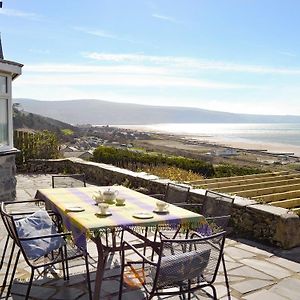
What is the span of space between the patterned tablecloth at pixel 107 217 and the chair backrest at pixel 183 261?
19.7 inches

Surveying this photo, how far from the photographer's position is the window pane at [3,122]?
311 inches

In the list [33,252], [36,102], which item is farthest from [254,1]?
[36,102]

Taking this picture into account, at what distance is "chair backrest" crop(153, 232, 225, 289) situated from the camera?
286 centimetres

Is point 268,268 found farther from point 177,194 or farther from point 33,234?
point 33,234

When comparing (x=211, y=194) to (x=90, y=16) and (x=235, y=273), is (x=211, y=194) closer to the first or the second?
(x=235, y=273)

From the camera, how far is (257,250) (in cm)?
501

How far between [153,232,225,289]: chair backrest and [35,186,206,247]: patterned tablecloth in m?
0.50

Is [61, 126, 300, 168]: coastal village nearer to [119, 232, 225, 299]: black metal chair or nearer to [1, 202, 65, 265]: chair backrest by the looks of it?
[1, 202, 65, 265]: chair backrest

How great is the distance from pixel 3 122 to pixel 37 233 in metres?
4.80

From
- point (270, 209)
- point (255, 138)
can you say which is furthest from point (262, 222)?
point (255, 138)

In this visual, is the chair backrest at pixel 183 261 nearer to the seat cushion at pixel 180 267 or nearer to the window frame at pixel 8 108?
the seat cushion at pixel 180 267

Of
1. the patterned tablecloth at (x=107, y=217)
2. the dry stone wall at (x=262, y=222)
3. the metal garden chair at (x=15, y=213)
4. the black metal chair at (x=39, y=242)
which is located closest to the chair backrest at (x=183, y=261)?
the patterned tablecloth at (x=107, y=217)

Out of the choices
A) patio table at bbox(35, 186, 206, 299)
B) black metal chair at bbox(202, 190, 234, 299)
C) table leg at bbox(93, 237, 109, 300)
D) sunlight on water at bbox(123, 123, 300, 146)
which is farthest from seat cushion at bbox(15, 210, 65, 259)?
sunlight on water at bbox(123, 123, 300, 146)

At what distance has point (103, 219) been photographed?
349 centimetres
